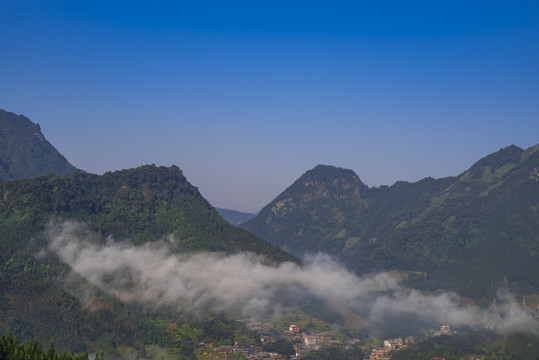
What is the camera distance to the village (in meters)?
126

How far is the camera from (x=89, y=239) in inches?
6506

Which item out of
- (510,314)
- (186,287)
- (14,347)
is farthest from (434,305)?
(14,347)

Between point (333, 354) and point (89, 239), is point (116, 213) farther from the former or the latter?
Answer: point (333, 354)

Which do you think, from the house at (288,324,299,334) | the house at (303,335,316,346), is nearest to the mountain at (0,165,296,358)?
the house at (288,324,299,334)

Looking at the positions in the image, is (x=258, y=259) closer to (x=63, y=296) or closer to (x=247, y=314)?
(x=247, y=314)

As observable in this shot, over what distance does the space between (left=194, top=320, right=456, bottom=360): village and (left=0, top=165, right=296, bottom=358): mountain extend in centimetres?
953

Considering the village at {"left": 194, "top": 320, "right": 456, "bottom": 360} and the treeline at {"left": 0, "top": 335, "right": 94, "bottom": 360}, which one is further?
the village at {"left": 194, "top": 320, "right": 456, "bottom": 360}

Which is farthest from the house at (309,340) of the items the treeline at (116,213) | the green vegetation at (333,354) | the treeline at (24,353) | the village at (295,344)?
the treeline at (24,353)

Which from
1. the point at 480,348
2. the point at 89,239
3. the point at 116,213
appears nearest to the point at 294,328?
the point at 480,348

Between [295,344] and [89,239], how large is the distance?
208 ft

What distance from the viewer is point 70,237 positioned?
529 ft

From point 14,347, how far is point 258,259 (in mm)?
112282

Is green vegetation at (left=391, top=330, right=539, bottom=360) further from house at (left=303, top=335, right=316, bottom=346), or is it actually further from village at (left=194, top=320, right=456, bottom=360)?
house at (left=303, top=335, right=316, bottom=346)

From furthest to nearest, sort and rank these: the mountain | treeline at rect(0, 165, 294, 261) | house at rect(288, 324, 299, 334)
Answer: treeline at rect(0, 165, 294, 261), house at rect(288, 324, 299, 334), the mountain
